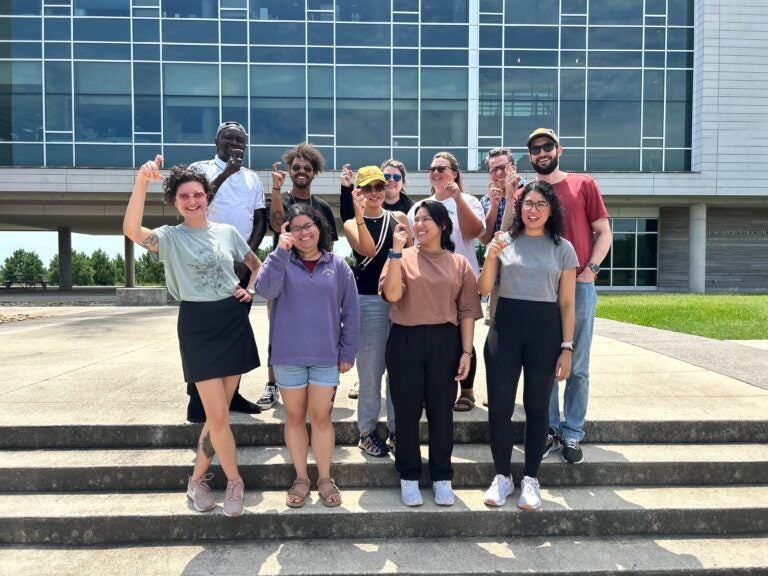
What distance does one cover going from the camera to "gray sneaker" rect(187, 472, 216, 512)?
311 centimetres

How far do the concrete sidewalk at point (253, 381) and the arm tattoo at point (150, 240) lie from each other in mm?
1564

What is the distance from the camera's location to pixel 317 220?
3.16m

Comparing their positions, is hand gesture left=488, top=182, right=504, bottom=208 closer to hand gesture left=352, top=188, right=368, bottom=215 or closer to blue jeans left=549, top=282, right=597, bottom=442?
blue jeans left=549, top=282, right=597, bottom=442

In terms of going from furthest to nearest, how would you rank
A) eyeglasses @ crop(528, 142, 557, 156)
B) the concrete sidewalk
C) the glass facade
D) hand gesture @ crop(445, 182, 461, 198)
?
the glass facade → the concrete sidewalk → hand gesture @ crop(445, 182, 461, 198) → eyeglasses @ crop(528, 142, 557, 156)

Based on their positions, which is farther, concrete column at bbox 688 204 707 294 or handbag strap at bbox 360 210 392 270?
concrete column at bbox 688 204 707 294

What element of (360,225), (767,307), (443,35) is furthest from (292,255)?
(443,35)

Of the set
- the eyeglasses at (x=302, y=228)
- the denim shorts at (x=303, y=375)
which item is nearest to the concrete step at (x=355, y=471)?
the denim shorts at (x=303, y=375)

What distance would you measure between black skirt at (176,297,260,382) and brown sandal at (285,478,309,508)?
0.82 metres

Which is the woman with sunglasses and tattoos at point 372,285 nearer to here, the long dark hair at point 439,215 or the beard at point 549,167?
the long dark hair at point 439,215

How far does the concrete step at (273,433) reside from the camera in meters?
3.78

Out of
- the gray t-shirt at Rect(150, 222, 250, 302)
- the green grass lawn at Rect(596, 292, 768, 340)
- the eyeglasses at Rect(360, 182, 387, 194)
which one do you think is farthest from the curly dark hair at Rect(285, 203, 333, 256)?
the green grass lawn at Rect(596, 292, 768, 340)

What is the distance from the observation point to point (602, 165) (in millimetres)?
21203

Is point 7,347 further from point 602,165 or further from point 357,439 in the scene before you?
point 602,165

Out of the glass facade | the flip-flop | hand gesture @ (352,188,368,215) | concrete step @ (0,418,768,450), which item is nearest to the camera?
hand gesture @ (352,188,368,215)
